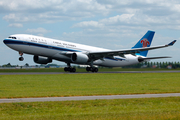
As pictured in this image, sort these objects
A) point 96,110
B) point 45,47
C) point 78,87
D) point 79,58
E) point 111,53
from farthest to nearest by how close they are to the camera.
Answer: point 111,53, point 79,58, point 45,47, point 78,87, point 96,110

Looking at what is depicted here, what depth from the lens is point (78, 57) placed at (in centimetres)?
4428

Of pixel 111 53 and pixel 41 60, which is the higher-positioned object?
pixel 111 53

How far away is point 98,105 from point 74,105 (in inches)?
44.0

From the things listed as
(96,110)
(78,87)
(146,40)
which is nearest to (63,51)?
(146,40)

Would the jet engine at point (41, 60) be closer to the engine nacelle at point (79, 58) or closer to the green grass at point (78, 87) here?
the engine nacelle at point (79, 58)

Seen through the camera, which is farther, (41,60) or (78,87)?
(41,60)

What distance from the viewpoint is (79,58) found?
1750 inches

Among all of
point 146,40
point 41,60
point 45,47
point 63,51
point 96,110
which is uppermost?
point 146,40

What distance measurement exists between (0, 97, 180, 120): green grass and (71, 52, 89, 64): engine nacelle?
30608 mm

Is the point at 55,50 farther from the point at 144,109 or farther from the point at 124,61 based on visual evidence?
the point at 144,109

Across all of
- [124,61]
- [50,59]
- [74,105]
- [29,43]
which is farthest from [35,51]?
[74,105]

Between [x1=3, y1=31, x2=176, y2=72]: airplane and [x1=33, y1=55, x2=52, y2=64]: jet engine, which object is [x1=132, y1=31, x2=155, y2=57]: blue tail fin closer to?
[x1=3, y1=31, x2=176, y2=72]: airplane

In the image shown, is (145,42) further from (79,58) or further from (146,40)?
(79,58)

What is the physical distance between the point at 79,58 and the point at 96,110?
33.1m
